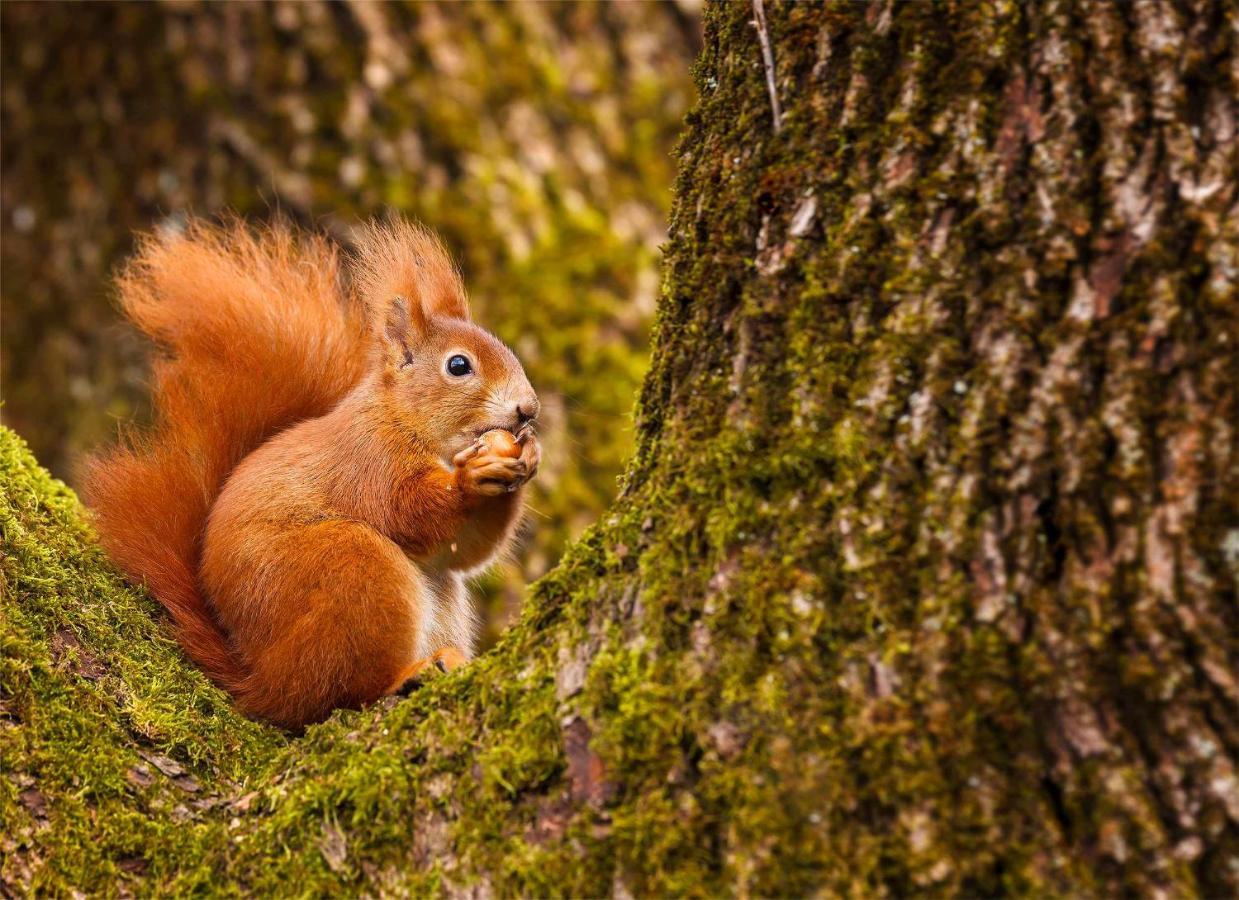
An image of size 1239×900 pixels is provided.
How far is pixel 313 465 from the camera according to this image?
7.62 ft

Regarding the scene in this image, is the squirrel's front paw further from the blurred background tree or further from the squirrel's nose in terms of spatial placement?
the blurred background tree

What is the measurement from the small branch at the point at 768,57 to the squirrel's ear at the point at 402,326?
4.30 ft

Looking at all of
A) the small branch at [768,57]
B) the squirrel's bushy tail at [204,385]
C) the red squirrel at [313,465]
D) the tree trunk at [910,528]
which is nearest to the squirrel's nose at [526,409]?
the red squirrel at [313,465]

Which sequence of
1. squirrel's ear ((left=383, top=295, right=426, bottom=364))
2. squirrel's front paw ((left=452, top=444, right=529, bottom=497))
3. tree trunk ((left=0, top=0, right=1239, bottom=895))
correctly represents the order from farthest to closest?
squirrel's ear ((left=383, top=295, right=426, bottom=364)) → squirrel's front paw ((left=452, top=444, right=529, bottom=497)) → tree trunk ((left=0, top=0, right=1239, bottom=895))

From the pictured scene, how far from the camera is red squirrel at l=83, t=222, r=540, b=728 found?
207 cm

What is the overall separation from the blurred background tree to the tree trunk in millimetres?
2565

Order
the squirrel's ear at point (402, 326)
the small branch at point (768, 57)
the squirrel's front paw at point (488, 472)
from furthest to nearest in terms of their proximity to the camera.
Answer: the squirrel's ear at point (402, 326) → the squirrel's front paw at point (488, 472) → the small branch at point (768, 57)

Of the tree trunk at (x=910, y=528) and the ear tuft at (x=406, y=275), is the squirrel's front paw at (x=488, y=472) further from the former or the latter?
the tree trunk at (x=910, y=528)

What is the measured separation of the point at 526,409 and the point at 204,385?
586mm

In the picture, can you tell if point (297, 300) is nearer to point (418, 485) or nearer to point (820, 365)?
point (418, 485)

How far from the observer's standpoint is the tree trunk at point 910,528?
1078 mm

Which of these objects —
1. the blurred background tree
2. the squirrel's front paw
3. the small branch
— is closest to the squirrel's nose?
the squirrel's front paw

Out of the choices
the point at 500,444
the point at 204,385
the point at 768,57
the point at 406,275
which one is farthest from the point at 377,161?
the point at 768,57

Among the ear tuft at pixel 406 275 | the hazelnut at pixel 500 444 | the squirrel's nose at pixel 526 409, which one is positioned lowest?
the hazelnut at pixel 500 444
